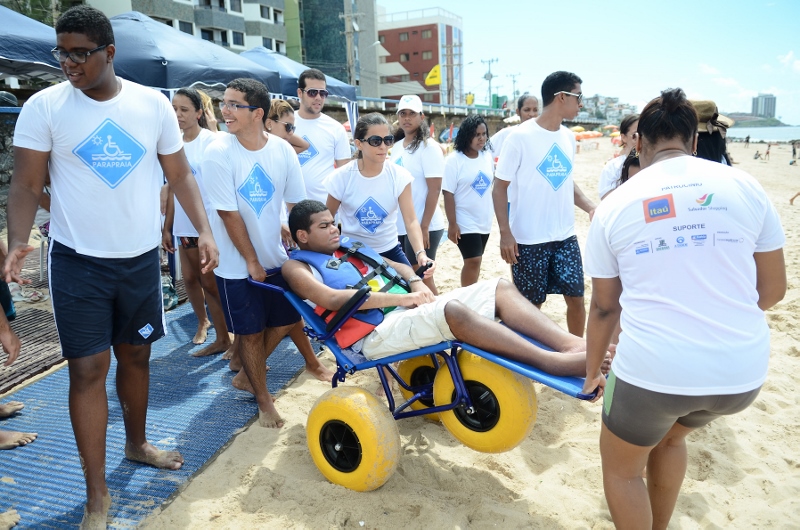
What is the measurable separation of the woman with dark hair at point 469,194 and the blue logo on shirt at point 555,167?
3.44 ft

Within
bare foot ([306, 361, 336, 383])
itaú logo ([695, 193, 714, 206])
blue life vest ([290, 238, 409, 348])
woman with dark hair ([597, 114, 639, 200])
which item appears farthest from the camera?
woman with dark hair ([597, 114, 639, 200])

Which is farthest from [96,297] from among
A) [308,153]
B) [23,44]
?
[23,44]

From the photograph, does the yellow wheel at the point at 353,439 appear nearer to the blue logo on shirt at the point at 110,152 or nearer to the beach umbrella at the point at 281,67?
the blue logo on shirt at the point at 110,152

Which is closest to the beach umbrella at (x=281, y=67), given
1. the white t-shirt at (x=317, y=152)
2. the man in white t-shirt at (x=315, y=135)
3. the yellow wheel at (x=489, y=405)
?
the man in white t-shirt at (x=315, y=135)

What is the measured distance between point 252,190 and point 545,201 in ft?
6.57

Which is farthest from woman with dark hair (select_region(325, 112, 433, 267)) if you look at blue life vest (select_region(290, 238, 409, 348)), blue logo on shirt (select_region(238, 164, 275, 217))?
blue logo on shirt (select_region(238, 164, 275, 217))

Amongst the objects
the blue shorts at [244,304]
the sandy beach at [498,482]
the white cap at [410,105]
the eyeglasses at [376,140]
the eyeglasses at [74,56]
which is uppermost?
the eyeglasses at [74,56]

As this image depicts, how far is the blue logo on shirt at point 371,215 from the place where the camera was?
3947mm

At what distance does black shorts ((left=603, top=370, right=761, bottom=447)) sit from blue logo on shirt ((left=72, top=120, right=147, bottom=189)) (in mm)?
2260

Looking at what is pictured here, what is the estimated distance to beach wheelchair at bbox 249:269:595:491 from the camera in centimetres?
266

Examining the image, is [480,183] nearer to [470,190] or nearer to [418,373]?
[470,190]

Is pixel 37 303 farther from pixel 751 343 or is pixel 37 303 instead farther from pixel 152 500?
pixel 751 343

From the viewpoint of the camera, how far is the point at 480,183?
5.03m

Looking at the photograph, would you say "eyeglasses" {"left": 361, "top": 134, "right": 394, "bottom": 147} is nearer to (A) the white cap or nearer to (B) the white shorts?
(A) the white cap
